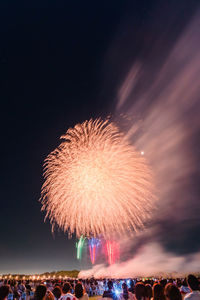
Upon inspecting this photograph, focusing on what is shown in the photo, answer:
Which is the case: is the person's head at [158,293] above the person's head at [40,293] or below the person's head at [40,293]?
below

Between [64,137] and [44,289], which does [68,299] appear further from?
[64,137]

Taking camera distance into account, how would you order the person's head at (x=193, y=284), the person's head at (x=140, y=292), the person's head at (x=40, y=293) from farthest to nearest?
the person's head at (x=140, y=292) < the person's head at (x=40, y=293) < the person's head at (x=193, y=284)

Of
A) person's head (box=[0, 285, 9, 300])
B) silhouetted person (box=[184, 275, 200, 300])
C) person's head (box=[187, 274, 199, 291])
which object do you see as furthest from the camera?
person's head (box=[0, 285, 9, 300])

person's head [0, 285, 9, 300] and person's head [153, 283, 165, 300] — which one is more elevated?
person's head [0, 285, 9, 300]

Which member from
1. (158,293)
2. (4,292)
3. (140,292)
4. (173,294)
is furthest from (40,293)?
(173,294)

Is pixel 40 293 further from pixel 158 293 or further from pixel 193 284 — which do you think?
pixel 193 284

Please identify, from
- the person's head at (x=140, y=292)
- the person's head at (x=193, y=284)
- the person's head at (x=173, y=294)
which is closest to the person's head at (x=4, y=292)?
the person's head at (x=140, y=292)

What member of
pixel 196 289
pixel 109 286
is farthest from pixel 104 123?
pixel 196 289

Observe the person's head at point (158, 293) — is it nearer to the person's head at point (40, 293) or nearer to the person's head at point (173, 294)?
the person's head at point (173, 294)

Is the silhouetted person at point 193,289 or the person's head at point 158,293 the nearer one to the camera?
the silhouetted person at point 193,289

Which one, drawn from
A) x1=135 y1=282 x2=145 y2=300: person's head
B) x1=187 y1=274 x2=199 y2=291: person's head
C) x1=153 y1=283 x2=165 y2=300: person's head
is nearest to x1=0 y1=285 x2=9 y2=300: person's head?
x1=135 y1=282 x2=145 y2=300: person's head

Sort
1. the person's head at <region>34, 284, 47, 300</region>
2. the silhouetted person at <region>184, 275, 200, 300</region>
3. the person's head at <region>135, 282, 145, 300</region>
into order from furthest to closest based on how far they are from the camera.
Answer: the person's head at <region>135, 282, 145, 300</region> < the person's head at <region>34, 284, 47, 300</region> < the silhouetted person at <region>184, 275, 200, 300</region>

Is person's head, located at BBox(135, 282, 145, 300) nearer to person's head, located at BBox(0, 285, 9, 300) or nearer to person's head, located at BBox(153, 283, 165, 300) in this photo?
person's head, located at BBox(153, 283, 165, 300)
